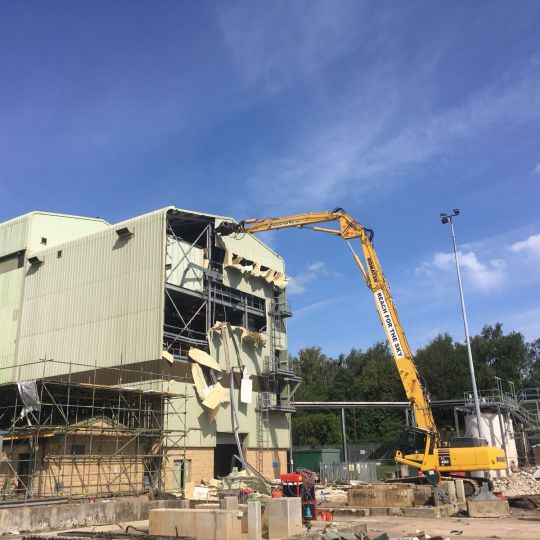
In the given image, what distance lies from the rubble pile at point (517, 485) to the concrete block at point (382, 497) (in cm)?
1096

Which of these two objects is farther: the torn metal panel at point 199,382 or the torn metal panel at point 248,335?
the torn metal panel at point 248,335

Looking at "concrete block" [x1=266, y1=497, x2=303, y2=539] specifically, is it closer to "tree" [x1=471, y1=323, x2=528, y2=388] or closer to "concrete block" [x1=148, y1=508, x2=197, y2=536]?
"concrete block" [x1=148, y1=508, x2=197, y2=536]

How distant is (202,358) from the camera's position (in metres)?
34.4

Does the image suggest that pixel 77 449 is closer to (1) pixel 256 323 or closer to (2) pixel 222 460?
(2) pixel 222 460

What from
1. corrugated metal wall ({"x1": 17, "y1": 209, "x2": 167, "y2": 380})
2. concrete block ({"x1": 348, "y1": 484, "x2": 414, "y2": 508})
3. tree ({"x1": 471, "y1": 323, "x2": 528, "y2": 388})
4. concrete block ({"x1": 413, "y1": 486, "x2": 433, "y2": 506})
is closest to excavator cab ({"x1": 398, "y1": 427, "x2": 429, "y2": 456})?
concrete block ({"x1": 348, "y1": 484, "x2": 414, "y2": 508})

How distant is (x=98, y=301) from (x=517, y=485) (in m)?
27.5

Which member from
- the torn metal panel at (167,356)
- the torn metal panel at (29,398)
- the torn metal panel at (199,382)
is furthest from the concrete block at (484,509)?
the torn metal panel at (29,398)

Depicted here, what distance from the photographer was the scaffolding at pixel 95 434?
2616 cm

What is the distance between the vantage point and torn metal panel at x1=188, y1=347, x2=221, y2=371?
112 feet

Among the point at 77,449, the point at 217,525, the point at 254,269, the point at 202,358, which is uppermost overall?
the point at 254,269

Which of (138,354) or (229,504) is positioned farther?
(138,354)

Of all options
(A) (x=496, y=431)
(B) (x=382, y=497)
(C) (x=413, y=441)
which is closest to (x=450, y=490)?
(B) (x=382, y=497)

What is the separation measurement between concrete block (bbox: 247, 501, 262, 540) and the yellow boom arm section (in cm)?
1411

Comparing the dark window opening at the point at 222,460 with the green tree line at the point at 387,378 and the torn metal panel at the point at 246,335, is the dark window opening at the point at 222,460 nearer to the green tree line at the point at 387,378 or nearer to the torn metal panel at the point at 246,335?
the torn metal panel at the point at 246,335
